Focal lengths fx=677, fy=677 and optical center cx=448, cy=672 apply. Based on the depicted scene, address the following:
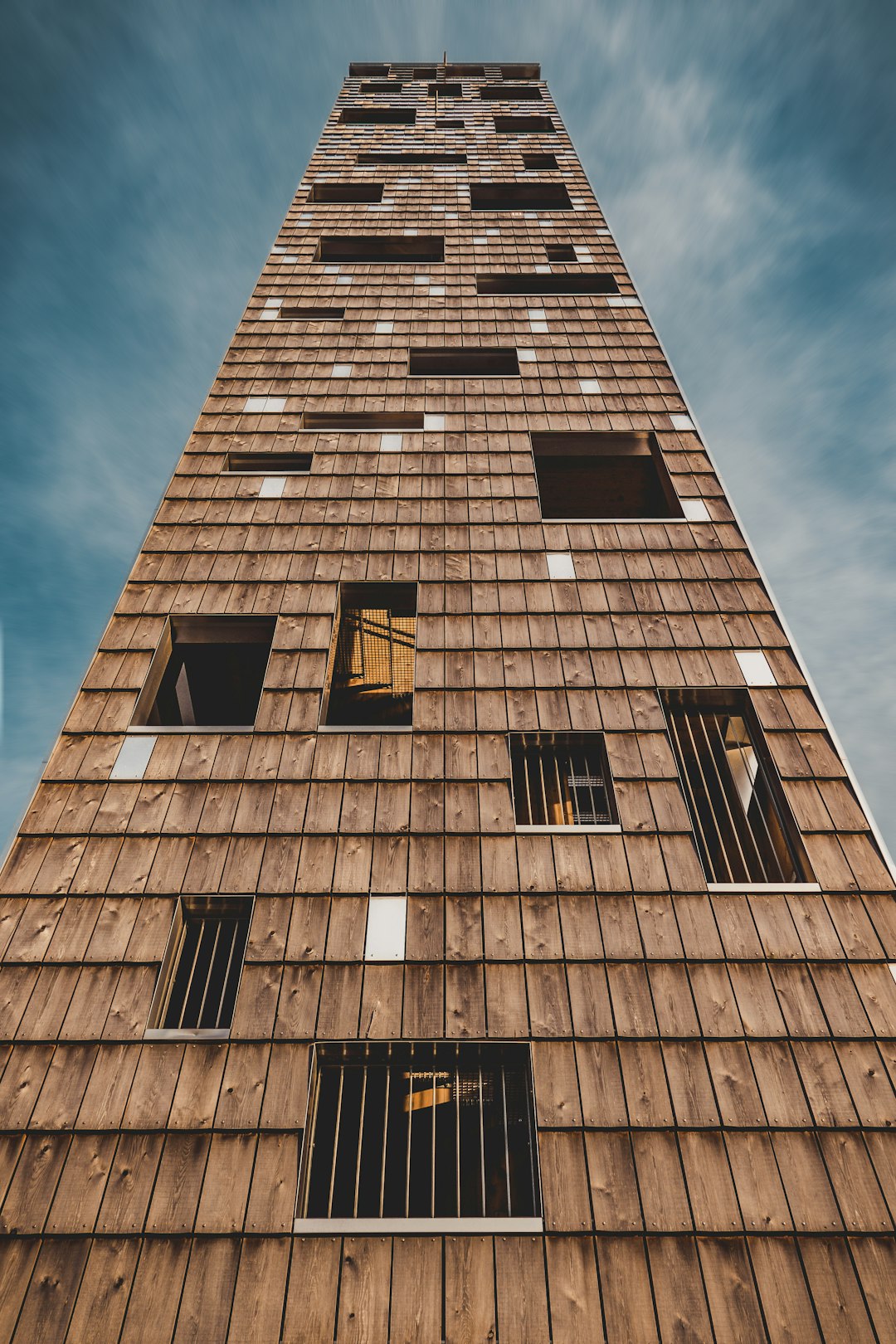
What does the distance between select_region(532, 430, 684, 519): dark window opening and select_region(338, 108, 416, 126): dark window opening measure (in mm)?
20995

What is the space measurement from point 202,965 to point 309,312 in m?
13.3

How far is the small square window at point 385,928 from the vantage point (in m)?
6.19

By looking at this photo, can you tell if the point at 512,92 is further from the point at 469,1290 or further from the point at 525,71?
the point at 469,1290

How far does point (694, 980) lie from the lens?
605 centimetres

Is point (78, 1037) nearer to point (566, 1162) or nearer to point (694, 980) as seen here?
point (566, 1162)

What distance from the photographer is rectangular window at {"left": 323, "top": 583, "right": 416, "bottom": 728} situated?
30.8ft

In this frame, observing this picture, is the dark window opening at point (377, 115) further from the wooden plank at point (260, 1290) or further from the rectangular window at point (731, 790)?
the wooden plank at point (260, 1290)

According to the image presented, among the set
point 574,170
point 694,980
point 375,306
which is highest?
point 574,170

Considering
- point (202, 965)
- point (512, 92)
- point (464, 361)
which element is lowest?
point (202, 965)

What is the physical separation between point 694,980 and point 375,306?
46.1 feet

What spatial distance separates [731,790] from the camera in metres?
7.90

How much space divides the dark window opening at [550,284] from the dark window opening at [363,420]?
5.56 meters

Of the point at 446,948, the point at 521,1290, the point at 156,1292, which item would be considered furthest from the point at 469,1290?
the point at 446,948

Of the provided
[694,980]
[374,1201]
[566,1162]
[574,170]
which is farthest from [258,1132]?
[574,170]
